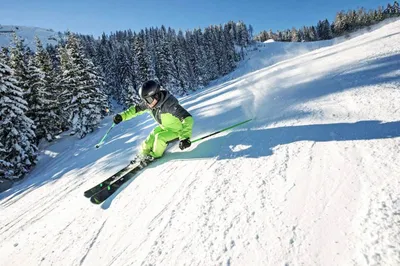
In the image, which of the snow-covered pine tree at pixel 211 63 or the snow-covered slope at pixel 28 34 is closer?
the snow-covered pine tree at pixel 211 63

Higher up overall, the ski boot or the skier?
the skier

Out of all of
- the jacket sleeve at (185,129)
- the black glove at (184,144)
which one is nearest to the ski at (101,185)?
the black glove at (184,144)

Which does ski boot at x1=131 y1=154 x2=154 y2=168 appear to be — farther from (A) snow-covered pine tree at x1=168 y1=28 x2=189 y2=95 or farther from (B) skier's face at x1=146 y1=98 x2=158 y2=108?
(A) snow-covered pine tree at x1=168 y1=28 x2=189 y2=95

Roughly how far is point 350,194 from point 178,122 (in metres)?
3.71

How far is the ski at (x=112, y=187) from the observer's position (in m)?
4.19

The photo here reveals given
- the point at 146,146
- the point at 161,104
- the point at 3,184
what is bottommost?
the point at 3,184

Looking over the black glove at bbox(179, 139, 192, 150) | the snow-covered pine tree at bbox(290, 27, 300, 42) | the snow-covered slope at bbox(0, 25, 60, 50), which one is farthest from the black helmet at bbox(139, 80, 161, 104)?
the snow-covered slope at bbox(0, 25, 60, 50)

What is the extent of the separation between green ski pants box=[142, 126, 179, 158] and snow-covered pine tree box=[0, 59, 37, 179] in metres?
15.8

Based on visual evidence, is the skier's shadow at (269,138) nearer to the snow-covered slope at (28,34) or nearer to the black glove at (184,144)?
the black glove at (184,144)

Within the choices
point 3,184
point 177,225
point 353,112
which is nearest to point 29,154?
point 3,184

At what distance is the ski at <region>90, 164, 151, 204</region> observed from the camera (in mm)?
4191

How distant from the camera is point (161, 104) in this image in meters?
5.62

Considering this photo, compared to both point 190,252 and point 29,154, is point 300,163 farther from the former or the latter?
point 29,154

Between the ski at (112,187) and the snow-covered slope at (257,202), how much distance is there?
148 mm
